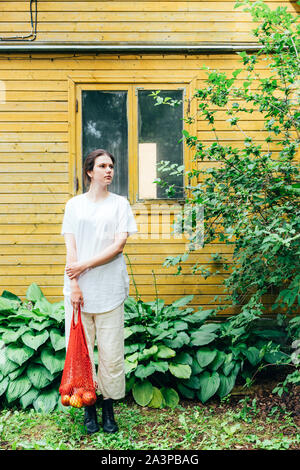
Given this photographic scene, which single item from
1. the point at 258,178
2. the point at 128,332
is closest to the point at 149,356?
the point at 128,332

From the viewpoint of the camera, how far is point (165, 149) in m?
5.00

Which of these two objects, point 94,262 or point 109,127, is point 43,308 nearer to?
point 94,262

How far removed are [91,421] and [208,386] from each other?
4.07ft

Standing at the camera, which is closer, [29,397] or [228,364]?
[29,397]

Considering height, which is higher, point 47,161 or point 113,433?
point 47,161

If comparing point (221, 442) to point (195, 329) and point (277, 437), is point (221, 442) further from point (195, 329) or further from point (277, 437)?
point (195, 329)

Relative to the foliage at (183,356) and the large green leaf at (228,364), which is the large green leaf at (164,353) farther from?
the large green leaf at (228,364)

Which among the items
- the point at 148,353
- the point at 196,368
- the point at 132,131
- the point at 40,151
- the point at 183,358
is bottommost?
the point at 196,368

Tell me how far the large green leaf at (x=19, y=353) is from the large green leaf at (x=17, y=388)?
0.61 feet

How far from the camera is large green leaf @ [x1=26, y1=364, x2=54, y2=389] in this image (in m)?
3.72

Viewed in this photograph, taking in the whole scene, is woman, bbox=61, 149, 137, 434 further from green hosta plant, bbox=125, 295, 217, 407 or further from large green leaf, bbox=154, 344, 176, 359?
large green leaf, bbox=154, 344, 176, 359

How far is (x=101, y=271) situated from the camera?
3031 millimetres
